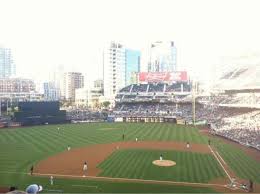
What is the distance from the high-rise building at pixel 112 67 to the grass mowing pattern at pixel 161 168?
443ft

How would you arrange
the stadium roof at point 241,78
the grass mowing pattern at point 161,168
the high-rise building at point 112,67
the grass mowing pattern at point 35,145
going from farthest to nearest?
the high-rise building at point 112,67 → the stadium roof at point 241,78 → the grass mowing pattern at point 161,168 → the grass mowing pattern at point 35,145

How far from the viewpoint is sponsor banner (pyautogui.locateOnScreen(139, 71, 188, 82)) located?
103 metres

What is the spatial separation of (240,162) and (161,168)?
9.36m

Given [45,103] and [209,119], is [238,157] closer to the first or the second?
[209,119]

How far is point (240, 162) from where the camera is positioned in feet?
121

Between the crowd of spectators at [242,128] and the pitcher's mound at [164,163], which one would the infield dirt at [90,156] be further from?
the crowd of spectators at [242,128]

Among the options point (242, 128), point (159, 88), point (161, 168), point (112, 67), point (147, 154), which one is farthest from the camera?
point (112, 67)

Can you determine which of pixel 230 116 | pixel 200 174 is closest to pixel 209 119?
pixel 230 116

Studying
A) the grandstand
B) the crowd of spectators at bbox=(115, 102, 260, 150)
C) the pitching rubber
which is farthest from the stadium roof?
the pitching rubber

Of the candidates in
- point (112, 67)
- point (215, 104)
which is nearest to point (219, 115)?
point (215, 104)

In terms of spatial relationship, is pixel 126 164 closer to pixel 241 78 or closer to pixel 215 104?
pixel 215 104

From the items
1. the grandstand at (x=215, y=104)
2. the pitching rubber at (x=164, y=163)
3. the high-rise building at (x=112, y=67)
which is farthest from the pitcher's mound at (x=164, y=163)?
the high-rise building at (x=112, y=67)

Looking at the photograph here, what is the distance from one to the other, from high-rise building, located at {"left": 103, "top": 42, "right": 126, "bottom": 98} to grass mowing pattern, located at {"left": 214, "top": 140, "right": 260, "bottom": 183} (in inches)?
5171

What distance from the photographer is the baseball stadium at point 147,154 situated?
28.2m
